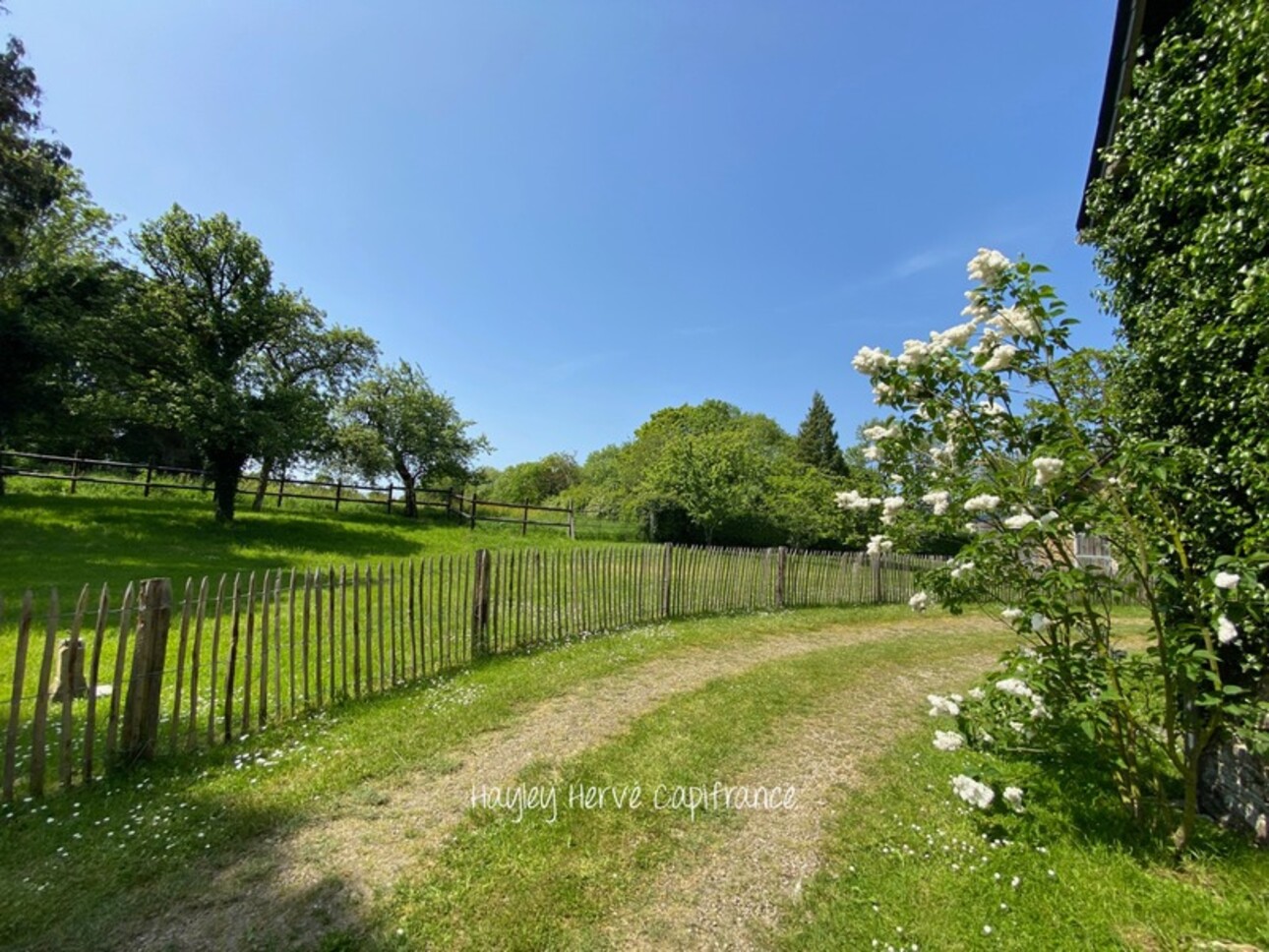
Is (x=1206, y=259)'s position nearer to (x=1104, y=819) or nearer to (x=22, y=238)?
(x=1104, y=819)

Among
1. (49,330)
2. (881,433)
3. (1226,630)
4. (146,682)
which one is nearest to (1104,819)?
(1226,630)

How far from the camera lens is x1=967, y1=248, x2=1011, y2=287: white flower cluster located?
3031 millimetres

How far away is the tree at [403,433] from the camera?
71.9 ft

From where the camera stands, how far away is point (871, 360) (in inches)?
133

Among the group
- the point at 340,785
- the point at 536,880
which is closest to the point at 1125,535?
the point at 536,880

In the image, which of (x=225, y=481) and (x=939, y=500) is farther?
(x=225, y=481)

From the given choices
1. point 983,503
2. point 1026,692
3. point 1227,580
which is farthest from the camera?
point 1026,692

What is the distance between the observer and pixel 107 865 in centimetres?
279

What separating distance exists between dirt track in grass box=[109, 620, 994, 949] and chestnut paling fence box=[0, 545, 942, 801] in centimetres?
158

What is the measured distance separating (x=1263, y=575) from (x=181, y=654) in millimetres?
6938

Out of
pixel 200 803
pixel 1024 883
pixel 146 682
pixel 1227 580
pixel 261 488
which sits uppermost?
pixel 261 488

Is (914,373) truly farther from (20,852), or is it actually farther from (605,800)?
(20,852)

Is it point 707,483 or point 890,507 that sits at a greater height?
point 707,483

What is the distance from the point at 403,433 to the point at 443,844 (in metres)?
21.6
